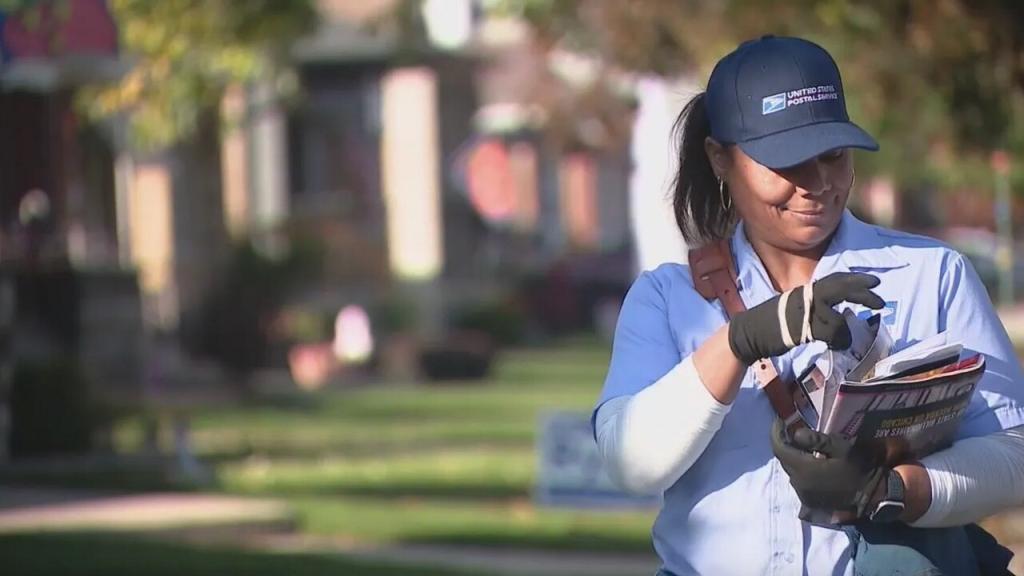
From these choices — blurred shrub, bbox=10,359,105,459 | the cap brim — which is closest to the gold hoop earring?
the cap brim

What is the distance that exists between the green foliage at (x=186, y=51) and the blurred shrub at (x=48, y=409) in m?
3.26

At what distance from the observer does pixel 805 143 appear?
10.5 feet

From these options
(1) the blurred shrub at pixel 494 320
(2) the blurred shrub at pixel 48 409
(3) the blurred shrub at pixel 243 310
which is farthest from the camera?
(1) the blurred shrub at pixel 494 320

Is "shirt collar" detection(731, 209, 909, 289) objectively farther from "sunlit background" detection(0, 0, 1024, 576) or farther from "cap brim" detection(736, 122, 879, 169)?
"sunlit background" detection(0, 0, 1024, 576)

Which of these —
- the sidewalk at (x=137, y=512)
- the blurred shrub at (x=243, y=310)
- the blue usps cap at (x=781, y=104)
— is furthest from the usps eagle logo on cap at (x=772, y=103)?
the blurred shrub at (x=243, y=310)

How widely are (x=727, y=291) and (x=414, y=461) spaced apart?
13.5 m

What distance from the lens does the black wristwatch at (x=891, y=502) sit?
307 centimetres

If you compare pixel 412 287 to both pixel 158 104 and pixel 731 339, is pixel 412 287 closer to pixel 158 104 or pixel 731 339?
pixel 158 104

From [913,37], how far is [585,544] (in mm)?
3476

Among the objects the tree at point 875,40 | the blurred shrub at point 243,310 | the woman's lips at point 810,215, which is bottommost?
the blurred shrub at point 243,310

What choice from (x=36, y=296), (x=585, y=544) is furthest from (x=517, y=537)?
(x=36, y=296)

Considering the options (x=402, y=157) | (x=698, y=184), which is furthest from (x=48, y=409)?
(x=402, y=157)

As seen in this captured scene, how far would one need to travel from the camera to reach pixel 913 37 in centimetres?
1077

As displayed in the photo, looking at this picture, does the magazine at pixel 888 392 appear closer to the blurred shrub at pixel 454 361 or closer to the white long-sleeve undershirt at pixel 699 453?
the white long-sleeve undershirt at pixel 699 453
